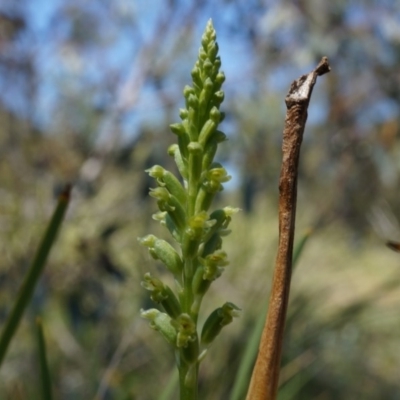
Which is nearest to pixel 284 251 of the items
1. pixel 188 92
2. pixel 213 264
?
pixel 213 264

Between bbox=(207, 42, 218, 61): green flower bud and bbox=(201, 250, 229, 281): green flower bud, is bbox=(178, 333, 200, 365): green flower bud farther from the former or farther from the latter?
bbox=(207, 42, 218, 61): green flower bud

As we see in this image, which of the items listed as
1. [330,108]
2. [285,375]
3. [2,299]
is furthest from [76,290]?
[330,108]

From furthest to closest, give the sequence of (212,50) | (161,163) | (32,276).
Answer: (161,163) < (32,276) < (212,50)

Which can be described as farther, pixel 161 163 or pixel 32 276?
pixel 161 163

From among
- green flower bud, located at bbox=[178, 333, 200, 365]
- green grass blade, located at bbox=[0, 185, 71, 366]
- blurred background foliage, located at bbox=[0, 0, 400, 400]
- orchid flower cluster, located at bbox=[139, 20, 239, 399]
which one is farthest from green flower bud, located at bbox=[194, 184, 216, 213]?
blurred background foliage, located at bbox=[0, 0, 400, 400]

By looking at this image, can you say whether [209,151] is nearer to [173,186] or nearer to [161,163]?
[173,186]

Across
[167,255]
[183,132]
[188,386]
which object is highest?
[183,132]

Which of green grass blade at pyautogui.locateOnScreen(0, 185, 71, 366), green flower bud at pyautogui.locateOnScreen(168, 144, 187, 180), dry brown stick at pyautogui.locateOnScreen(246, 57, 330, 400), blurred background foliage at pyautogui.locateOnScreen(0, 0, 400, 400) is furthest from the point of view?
blurred background foliage at pyautogui.locateOnScreen(0, 0, 400, 400)
